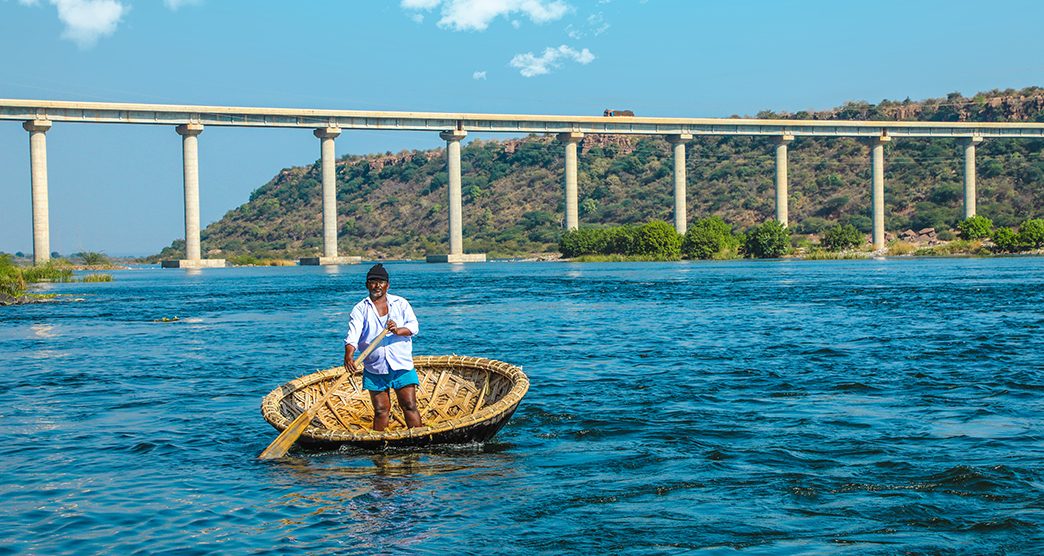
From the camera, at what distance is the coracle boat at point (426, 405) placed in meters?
11.5

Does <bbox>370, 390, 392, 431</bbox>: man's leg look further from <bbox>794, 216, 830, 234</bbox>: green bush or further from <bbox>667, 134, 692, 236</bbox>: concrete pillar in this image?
<bbox>794, 216, 830, 234</bbox>: green bush

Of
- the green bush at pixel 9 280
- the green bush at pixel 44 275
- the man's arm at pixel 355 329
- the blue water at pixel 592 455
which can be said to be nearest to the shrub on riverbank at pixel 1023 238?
the blue water at pixel 592 455

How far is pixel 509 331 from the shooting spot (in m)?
29.5

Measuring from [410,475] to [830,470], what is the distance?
13.3 ft

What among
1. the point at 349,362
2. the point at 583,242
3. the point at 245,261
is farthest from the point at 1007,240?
the point at 349,362

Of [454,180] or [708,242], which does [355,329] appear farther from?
[454,180]

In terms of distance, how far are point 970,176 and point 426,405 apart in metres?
115

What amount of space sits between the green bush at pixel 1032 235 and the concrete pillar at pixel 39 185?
3273 inches

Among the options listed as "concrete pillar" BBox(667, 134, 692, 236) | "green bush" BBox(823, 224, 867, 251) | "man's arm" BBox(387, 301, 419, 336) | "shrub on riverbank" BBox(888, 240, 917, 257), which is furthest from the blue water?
"concrete pillar" BBox(667, 134, 692, 236)

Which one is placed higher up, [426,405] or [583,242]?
[583,242]

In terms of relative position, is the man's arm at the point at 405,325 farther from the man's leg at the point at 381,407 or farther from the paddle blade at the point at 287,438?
the paddle blade at the point at 287,438

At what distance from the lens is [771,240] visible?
105 metres

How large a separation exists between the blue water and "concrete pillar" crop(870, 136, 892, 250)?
91002mm

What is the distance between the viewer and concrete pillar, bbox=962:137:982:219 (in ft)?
377
